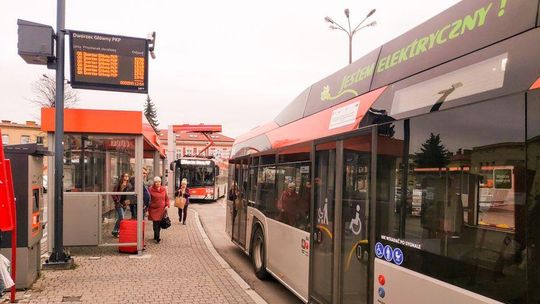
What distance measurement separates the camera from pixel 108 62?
8922 mm

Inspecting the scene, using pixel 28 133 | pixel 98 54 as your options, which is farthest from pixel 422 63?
pixel 28 133

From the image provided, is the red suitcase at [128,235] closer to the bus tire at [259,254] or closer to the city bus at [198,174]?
the bus tire at [259,254]

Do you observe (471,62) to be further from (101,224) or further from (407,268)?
(101,224)

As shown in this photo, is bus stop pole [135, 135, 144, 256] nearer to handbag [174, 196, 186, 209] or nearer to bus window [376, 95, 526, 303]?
handbag [174, 196, 186, 209]

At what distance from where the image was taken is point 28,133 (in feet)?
260

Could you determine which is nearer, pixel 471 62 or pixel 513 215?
pixel 513 215

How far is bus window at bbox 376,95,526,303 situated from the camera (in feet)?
8.47

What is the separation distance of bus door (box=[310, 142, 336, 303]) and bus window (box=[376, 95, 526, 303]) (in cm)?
131

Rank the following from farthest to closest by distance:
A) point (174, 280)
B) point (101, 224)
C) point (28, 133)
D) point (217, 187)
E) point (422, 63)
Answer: point (28, 133), point (217, 187), point (101, 224), point (174, 280), point (422, 63)

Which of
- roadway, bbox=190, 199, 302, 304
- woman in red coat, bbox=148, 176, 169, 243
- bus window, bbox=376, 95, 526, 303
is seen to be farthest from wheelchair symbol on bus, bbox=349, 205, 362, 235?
woman in red coat, bbox=148, 176, 169, 243

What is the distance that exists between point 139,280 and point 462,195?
19.9 feet

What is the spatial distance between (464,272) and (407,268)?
2.02 ft

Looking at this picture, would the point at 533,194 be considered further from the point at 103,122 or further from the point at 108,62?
the point at 103,122

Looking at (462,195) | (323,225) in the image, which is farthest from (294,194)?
(462,195)
